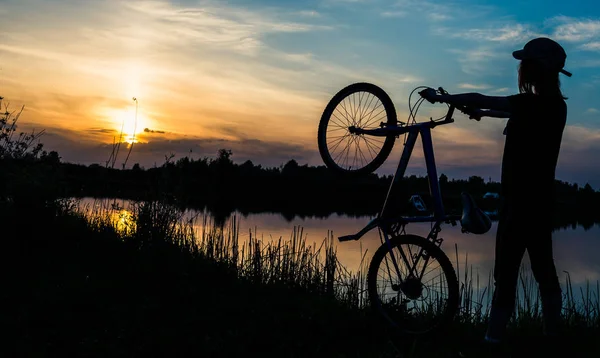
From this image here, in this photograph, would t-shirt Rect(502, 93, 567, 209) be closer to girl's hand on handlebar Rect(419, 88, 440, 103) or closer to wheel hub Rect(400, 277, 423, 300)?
girl's hand on handlebar Rect(419, 88, 440, 103)

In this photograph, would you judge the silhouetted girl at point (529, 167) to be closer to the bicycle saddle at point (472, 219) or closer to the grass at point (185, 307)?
the bicycle saddle at point (472, 219)

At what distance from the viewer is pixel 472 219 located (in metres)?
4.61

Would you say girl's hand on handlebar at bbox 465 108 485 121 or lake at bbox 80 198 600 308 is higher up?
girl's hand on handlebar at bbox 465 108 485 121

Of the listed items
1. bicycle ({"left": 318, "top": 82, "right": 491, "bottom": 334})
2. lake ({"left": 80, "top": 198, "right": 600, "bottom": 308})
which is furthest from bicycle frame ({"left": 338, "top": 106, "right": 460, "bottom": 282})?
lake ({"left": 80, "top": 198, "right": 600, "bottom": 308})

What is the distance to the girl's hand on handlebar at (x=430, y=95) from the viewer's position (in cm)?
479

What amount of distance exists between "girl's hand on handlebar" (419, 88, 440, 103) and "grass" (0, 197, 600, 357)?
2.33 meters

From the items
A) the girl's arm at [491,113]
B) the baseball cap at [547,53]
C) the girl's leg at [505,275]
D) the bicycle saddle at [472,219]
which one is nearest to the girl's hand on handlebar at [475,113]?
the girl's arm at [491,113]

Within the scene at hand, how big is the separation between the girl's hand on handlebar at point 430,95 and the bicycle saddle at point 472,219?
0.93m

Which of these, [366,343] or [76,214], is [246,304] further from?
Result: [76,214]

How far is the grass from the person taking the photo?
5.09m

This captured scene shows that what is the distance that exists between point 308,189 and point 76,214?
7299 cm

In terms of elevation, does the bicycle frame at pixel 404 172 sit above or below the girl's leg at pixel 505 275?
above

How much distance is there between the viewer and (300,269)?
859cm

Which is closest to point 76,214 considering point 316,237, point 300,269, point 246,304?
point 300,269
